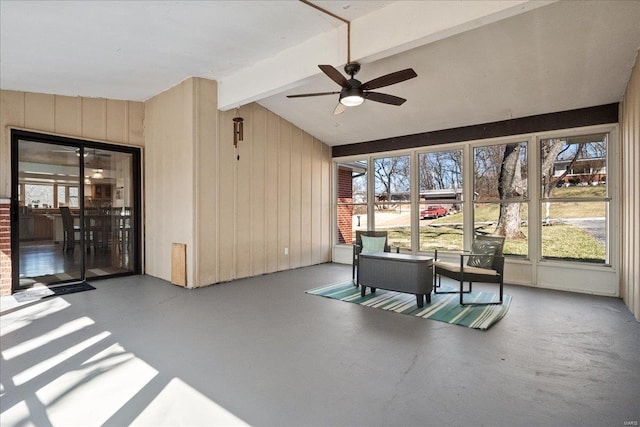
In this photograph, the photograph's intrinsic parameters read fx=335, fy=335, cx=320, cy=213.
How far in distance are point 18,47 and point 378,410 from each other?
16.5 feet

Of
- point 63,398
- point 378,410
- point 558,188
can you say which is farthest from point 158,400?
point 558,188

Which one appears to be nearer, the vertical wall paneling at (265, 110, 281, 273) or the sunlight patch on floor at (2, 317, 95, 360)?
the sunlight patch on floor at (2, 317, 95, 360)

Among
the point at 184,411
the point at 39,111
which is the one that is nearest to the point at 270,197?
the point at 39,111

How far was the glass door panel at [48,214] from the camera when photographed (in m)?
5.04

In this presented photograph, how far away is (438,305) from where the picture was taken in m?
Result: 4.34

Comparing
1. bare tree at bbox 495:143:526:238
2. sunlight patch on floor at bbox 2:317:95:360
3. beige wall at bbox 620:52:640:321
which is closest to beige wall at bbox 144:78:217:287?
sunlight patch on floor at bbox 2:317:95:360

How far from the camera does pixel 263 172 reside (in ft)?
20.9

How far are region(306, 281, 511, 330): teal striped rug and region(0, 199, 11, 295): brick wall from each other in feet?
13.9

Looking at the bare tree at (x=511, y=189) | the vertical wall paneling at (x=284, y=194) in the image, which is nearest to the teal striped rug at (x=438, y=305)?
the bare tree at (x=511, y=189)

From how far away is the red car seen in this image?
254 inches

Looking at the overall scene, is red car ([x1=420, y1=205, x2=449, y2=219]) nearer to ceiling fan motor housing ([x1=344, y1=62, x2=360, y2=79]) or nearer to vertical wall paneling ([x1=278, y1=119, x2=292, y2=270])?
vertical wall paneling ([x1=278, y1=119, x2=292, y2=270])

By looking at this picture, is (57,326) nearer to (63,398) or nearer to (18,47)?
(63,398)

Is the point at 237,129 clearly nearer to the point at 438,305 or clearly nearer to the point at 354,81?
the point at 354,81

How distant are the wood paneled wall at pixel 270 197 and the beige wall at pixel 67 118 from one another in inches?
74.4
